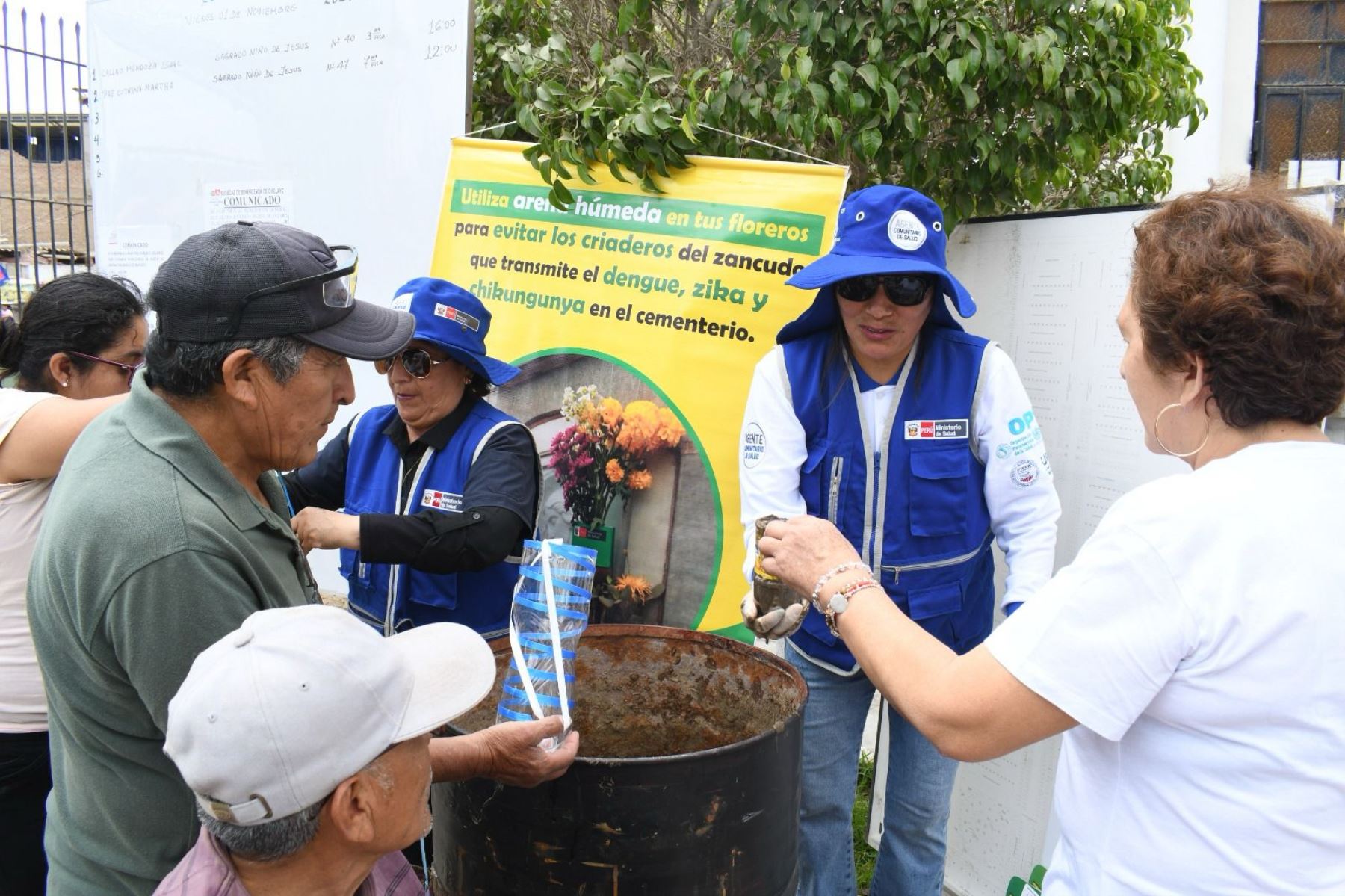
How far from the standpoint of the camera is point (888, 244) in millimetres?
2432

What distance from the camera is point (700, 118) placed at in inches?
128

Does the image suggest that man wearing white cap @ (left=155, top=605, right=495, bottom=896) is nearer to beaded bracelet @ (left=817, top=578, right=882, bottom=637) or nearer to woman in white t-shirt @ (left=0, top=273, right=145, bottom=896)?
beaded bracelet @ (left=817, top=578, right=882, bottom=637)

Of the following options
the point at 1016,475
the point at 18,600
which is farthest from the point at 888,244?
the point at 18,600

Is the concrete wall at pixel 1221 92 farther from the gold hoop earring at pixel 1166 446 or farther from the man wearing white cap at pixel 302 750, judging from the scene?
the man wearing white cap at pixel 302 750

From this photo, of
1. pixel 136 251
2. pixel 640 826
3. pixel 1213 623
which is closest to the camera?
pixel 1213 623

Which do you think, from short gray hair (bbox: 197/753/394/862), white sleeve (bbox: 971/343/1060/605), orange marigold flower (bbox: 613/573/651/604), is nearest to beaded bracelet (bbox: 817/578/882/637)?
short gray hair (bbox: 197/753/394/862)

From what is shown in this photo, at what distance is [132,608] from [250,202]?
140 inches

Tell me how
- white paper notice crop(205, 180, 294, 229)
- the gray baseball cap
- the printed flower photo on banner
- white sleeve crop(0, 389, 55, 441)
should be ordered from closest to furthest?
the gray baseball cap < white sleeve crop(0, 389, 55, 441) < the printed flower photo on banner < white paper notice crop(205, 180, 294, 229)

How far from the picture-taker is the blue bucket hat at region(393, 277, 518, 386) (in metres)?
2.70

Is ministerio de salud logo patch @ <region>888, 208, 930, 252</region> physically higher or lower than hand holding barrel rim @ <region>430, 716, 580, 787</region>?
higher

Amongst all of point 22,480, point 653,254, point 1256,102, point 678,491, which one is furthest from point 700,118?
point 1256,102

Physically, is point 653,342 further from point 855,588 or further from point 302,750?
point 302,750

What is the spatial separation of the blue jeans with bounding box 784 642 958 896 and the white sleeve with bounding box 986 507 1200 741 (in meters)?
1.36

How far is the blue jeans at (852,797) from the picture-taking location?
260cm
